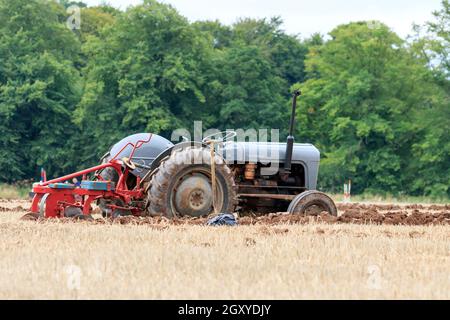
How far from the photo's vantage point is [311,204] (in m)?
15.8

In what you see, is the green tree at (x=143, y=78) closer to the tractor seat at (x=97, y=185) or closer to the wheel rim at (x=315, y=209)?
the wheel rim at (x=315, y=209)

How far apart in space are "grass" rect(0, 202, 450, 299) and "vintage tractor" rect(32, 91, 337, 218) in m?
1.21

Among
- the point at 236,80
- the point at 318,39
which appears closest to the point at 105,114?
the point at 236,80

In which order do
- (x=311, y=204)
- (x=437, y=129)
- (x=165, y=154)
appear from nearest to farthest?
(x=165, y=154) < (x=311, y=204) < (x=437, y=129)

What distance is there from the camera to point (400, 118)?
46.9 meters

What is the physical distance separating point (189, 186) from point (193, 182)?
94 mm

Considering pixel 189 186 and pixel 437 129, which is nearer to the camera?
pixel 189 186

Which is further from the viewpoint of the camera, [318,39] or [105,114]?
[318,39]

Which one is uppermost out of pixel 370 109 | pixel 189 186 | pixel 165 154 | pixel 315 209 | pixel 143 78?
pixel 143 78

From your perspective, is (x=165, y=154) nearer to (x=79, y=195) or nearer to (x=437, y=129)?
(x=79, y=195)

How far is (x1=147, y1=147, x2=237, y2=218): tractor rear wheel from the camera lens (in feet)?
47.9

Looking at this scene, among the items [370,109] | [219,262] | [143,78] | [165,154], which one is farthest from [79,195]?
[370,109]

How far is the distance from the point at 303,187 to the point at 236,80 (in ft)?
111
